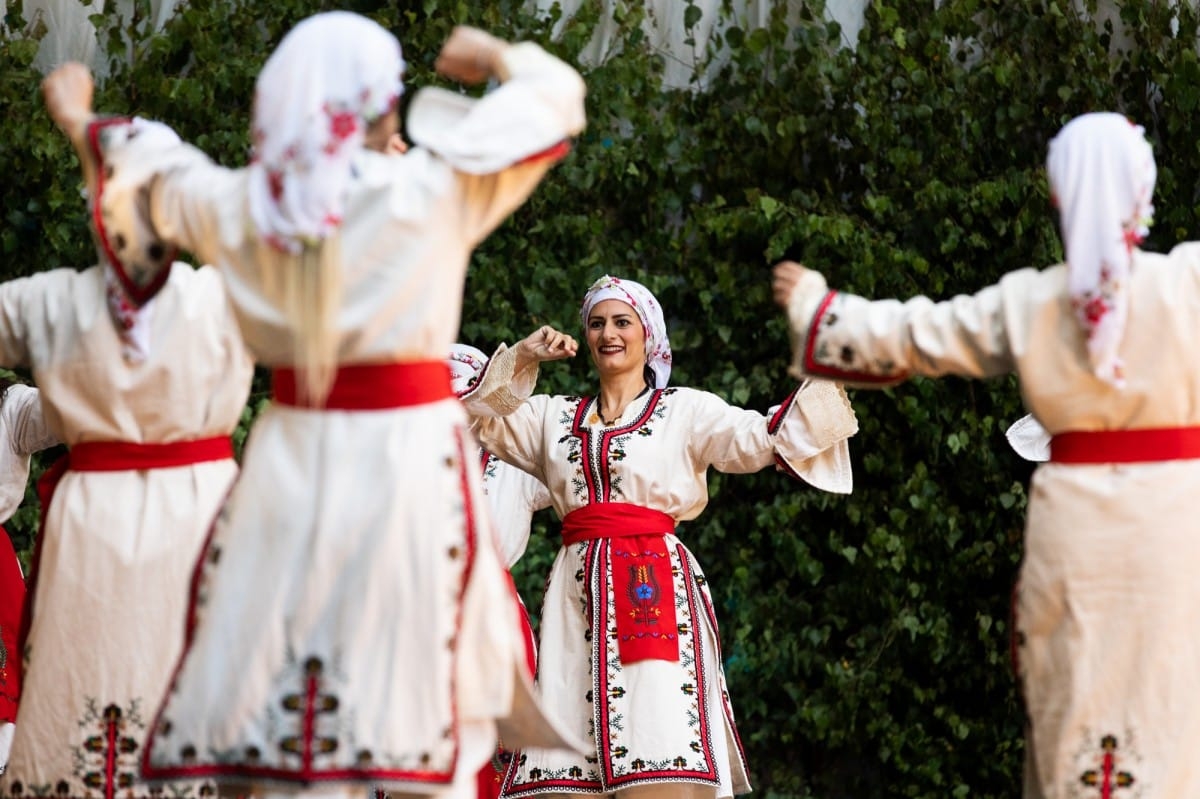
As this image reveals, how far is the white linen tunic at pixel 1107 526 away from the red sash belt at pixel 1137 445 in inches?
0.5

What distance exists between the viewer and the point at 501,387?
4.48 metres

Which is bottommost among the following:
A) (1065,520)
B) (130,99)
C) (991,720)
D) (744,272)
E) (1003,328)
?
(991,720)

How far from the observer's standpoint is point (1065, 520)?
3.21 meters

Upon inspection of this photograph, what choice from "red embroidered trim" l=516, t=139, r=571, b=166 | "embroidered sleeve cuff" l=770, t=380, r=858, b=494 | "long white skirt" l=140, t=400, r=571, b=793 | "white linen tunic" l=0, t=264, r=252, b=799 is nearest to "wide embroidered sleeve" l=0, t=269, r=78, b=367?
"white linen tunic" l=0, t=264, r=252, b=799

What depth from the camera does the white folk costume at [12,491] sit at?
445cm

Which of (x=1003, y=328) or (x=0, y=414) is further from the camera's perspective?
(x=0, y=414)

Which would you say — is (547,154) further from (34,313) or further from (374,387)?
(34,313)

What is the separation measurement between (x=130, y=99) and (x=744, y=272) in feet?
6.82

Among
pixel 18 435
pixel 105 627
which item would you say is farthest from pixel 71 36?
pixel 105 627

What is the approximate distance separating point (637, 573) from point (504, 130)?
6.43 feet

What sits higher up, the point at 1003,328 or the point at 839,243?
the point at 839,243

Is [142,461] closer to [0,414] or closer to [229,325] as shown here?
[229,325]

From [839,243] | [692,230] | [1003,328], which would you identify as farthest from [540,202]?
[1003,328]

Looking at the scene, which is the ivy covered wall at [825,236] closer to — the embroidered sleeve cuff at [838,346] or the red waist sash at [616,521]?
the red waist sash at [616,521]
